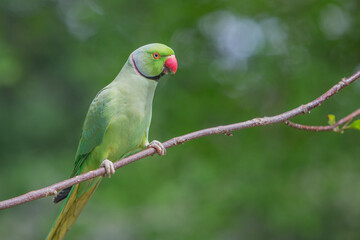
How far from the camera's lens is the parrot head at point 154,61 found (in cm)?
200

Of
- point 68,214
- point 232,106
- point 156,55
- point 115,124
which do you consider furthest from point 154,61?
point 232,106

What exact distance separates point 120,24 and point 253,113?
1862 mm

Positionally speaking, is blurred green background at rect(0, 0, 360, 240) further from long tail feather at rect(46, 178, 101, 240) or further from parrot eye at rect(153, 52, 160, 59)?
parrot eye at rect(153, 52, 160, 59)

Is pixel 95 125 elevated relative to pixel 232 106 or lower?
lower

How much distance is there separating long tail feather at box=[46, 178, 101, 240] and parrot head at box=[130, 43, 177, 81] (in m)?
0.70

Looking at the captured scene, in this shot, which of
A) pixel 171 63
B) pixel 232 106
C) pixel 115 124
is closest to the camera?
pixel 171 63

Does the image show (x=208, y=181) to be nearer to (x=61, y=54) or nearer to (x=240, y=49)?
(x=240, y=49)

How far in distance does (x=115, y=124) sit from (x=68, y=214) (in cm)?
55

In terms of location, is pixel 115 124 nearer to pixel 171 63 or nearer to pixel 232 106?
pixel 171 63

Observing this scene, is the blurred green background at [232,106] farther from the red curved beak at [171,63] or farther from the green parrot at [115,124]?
the red curved beak at [171,63]

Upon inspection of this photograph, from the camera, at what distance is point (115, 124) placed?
2.24 metres

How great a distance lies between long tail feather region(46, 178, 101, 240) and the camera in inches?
84.2

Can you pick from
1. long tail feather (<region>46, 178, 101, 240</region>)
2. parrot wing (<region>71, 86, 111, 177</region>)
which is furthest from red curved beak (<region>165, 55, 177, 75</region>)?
long tail feather (<region>46, 178, 101, 240</region>)

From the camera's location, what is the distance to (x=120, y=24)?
4941mm
